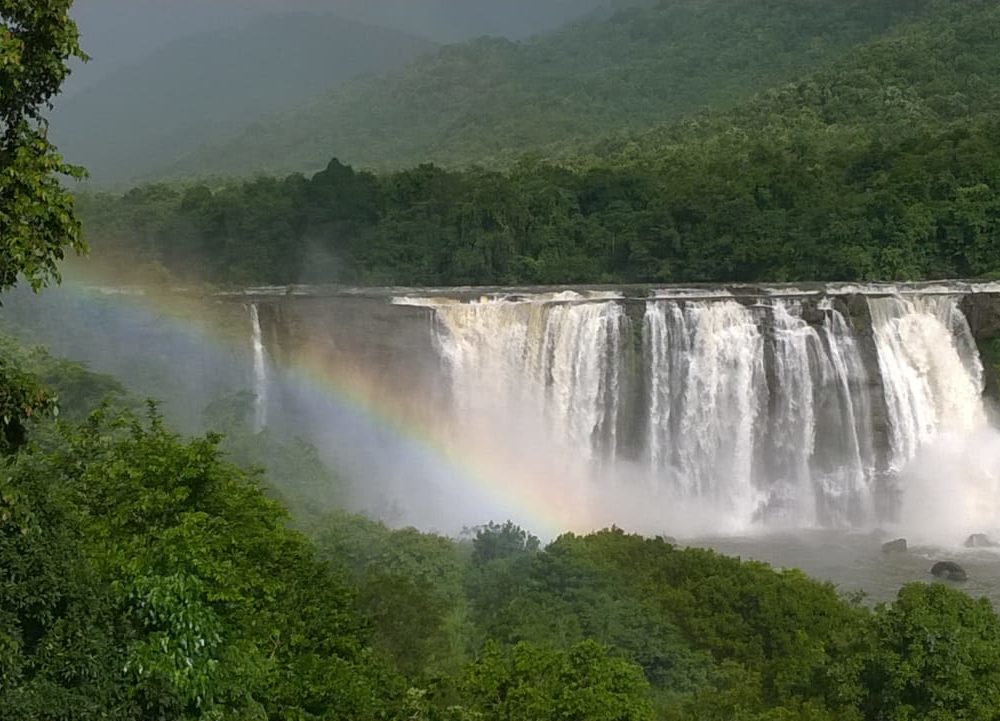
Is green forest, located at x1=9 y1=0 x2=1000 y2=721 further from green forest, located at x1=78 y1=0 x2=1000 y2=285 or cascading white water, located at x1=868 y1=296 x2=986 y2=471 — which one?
cascading white water, located at x1=868 y1=296 x2=986 y2=471

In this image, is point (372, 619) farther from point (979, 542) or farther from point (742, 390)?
point (742, 390)

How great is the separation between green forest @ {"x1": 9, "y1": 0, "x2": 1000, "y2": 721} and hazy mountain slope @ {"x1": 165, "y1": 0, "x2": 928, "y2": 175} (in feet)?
124

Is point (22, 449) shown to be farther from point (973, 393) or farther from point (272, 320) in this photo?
point (973, 393)

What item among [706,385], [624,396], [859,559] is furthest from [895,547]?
[624,396]

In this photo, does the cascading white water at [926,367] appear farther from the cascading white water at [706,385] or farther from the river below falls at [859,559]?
the river below falls at [859,559]

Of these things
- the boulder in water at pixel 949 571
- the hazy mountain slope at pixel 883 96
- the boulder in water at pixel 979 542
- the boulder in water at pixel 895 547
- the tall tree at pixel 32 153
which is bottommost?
the boulder in water at pixel 979 542

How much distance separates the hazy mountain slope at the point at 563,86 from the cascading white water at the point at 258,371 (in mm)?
54641

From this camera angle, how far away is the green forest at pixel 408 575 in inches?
258

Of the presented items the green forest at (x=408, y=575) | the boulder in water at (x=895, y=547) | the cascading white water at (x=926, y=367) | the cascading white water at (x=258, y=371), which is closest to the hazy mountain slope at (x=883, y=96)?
the green forest at (x=408, y=575)

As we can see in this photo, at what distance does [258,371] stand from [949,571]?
18.8 metres

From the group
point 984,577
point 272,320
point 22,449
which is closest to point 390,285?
point 272,320

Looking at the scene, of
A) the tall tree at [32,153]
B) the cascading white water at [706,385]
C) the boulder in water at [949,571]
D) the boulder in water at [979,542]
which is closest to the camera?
the tall tree at [32,153]

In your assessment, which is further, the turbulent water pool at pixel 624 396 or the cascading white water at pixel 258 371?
the cascading white water at pixel 258 371

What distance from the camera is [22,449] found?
6.82 metres
